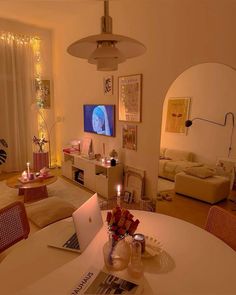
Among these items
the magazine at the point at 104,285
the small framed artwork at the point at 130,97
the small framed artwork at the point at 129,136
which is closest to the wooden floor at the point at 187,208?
the small framed artwork at the point at 129,136

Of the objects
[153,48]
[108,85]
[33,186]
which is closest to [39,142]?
[33,186]

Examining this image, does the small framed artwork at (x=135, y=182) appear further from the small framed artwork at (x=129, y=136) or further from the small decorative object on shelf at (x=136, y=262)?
the small decorative object on shelf at (x=136, y=262)

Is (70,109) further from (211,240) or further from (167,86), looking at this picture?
(211,240)

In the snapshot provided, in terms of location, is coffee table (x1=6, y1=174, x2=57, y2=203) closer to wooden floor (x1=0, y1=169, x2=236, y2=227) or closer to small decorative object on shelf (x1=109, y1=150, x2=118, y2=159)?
small decorative object on shelf (x1=109, y1=150, x2=118, y2=159)

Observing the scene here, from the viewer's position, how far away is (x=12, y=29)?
194 inches

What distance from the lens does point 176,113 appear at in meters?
4.91

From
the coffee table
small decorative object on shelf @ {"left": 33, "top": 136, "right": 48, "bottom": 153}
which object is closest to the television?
small decorative object on shelf @ {"left": 33, "top": 136, "right": 48, "bottom": 153}

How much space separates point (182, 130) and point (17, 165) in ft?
12.1

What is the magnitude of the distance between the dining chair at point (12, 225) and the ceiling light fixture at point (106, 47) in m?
1.17

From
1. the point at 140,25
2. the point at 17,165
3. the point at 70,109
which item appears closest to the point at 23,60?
the point at 70,109

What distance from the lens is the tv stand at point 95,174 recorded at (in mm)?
3871

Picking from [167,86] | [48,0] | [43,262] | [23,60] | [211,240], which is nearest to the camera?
[43,262]

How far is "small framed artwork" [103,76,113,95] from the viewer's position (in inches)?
160

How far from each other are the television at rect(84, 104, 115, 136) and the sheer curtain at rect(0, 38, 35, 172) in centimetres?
156
